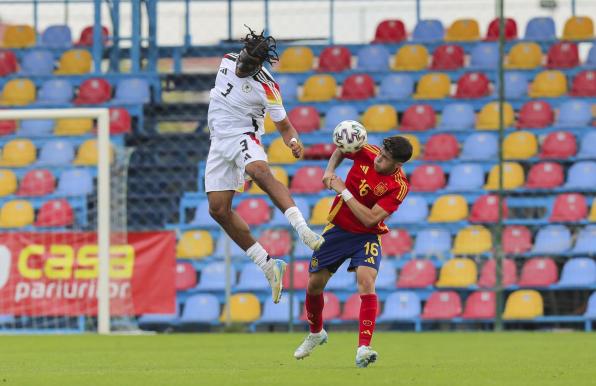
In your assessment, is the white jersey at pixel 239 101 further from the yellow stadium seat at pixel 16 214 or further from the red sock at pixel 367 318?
the yellow stadium seat at pixel 16 214

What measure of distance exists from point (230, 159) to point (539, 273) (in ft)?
29.9

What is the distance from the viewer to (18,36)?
2466 centimetres

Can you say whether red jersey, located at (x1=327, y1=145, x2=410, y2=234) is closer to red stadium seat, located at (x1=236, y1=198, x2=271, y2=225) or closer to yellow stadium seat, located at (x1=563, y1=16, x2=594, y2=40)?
red stadium seat, located at (x1=236, y1=198, x2=271, y2=225)

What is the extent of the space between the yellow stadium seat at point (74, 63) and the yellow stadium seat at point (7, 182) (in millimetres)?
3541

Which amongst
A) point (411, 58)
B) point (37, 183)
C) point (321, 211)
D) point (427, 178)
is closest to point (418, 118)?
point (427, 178)

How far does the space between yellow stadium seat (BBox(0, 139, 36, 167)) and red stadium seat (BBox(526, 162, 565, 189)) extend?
306 inches

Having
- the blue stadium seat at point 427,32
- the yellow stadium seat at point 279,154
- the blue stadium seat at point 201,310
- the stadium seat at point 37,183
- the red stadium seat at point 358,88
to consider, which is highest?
the blue stadium seat at point 427,32

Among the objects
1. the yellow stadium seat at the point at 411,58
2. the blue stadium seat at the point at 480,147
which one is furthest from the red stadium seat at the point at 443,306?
the yellow stadium seat at the point at 411,58

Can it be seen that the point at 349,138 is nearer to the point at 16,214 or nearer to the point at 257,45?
the point at 257,45

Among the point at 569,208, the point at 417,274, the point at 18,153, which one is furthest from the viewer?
the point at 18,153

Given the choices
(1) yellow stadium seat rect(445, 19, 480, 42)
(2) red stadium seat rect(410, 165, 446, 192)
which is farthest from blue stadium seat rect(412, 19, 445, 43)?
(2) red stadium seat rect(410, 165, 446, 192)

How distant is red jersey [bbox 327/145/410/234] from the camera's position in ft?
31.7

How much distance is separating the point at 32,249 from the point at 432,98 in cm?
762

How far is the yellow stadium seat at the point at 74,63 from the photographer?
76.4ft
